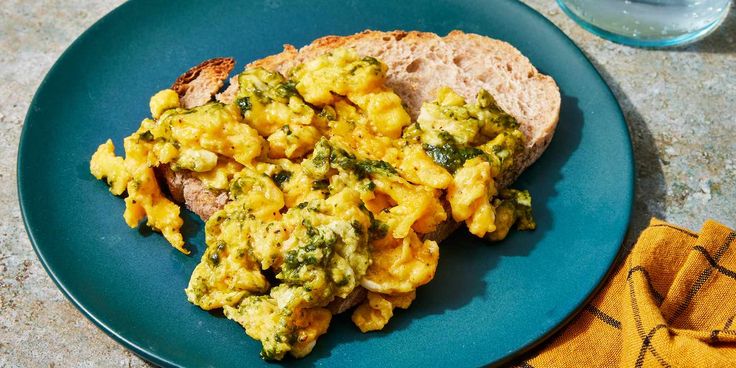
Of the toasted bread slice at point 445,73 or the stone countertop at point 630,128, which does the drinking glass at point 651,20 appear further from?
the toasted bread slice at point 445,73

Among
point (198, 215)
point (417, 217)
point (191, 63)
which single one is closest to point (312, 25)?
point (191, 63)

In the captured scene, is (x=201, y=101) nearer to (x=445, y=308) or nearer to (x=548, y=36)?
(x=445, y=308)

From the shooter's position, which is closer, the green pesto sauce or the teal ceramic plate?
the teal ceramic plate

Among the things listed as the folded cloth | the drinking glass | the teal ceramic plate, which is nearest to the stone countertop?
the drinking glass

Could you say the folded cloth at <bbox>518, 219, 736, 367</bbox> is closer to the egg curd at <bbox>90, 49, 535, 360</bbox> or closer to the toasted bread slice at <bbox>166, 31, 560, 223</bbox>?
the egg curd at <bbox>90, 49, 535, 360</bbox>

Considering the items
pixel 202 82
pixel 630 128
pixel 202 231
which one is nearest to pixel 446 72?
pixel 630 128

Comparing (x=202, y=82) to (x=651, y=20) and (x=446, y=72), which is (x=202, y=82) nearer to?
(x=446, y=72)
